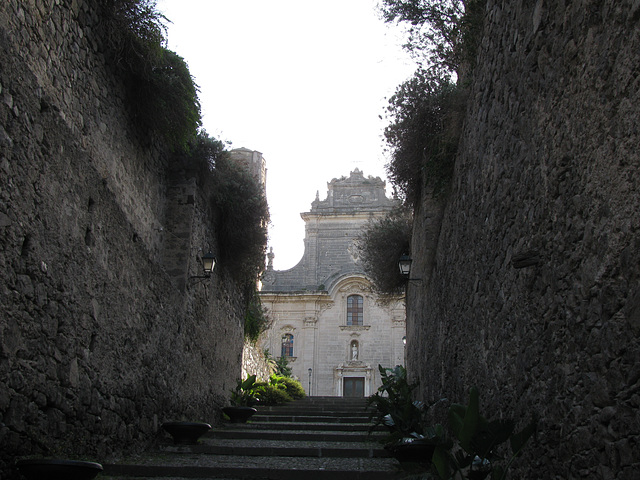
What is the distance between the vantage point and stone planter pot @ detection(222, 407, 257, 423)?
11125 millimetres

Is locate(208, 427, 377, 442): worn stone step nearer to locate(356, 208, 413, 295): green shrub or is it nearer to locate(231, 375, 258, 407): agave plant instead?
locate(231, 375, 258, 407): agave plant

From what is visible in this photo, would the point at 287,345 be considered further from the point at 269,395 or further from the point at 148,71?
the point at 148,71

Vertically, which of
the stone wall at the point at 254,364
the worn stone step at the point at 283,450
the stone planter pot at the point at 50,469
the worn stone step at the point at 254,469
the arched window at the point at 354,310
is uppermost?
the arched window at the point at 354,310

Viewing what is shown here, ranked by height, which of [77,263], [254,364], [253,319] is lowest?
[254,364]

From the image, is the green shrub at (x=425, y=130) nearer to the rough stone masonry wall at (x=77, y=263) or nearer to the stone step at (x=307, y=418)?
the rough stone masonry wall at (x=77, y=263)

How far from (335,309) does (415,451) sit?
92.8 ft

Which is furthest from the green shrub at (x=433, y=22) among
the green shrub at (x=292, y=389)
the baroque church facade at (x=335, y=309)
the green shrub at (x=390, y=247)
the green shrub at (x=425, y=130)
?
the baroque church facade at (x=335, y=309)

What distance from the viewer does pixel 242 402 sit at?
41.1 feet

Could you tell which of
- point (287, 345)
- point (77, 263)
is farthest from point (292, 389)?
point (287, 345)

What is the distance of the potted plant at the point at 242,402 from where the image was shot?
439 inches

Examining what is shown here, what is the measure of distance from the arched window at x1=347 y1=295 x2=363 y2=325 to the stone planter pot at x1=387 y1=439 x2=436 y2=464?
91.2 feet

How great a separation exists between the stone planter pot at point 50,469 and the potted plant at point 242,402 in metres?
6.45

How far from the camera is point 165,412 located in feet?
27.4

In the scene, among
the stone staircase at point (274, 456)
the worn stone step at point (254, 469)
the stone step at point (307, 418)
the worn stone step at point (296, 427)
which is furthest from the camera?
the stone step at point (307, 418)
